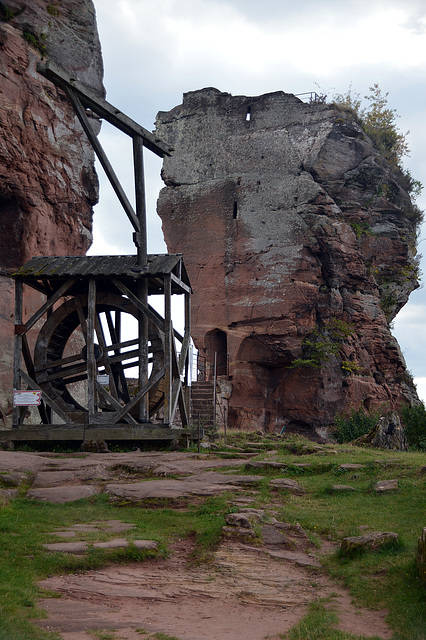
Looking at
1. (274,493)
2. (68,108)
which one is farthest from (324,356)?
(274,493)

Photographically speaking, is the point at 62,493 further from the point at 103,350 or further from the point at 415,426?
the point at 415,426

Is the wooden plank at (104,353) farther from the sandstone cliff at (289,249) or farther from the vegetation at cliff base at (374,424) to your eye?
the sandstone cliff at (289,249)

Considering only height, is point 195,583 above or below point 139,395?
below

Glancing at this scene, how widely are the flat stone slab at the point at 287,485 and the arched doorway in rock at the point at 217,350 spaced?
775 inches

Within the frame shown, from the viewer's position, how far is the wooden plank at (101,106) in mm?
15742

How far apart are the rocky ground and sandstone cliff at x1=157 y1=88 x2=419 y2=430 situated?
18.2 meters

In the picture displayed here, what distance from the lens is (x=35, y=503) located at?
9.70m

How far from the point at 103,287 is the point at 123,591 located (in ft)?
38.1

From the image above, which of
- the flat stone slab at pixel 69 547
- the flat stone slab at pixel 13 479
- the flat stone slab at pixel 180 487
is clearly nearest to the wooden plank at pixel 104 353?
the flat stone slab at pixel 180 487

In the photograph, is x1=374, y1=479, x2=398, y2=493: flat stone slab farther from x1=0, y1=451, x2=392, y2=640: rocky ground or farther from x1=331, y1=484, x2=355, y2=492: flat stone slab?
x1=0, y1=451, x2=392, y2=640: rocky ground

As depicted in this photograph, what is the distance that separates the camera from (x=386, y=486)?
10500 millimetres

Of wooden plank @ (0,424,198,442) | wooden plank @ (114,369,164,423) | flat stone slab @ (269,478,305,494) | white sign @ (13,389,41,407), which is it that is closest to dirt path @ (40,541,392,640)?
flat stone slab @ (269,478,305,494)

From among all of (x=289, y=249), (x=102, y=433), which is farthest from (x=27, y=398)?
(x=289, y=249)

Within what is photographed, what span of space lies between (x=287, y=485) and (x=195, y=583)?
14.3 ft
